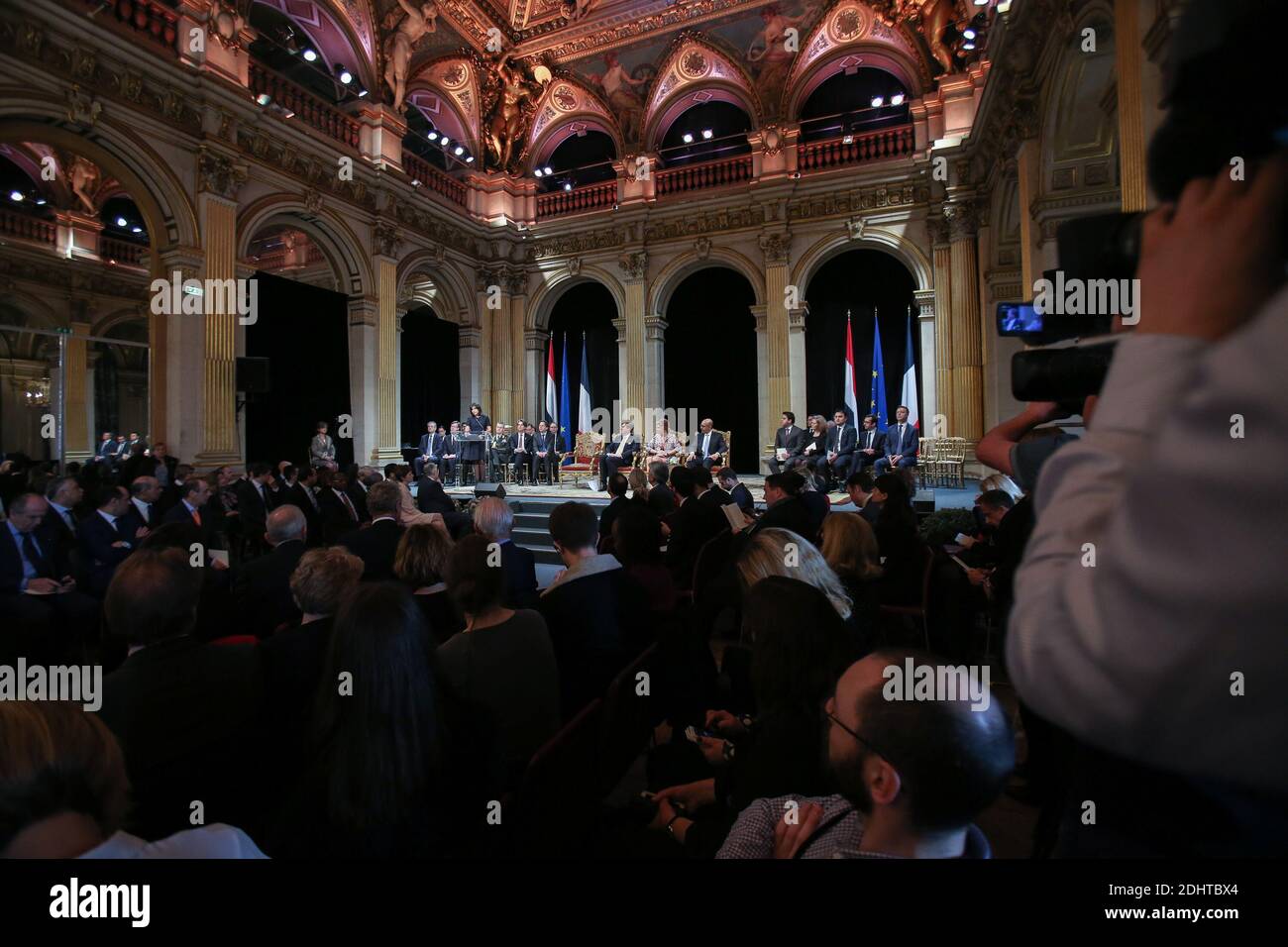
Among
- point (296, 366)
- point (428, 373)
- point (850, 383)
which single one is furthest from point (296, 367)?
point (850, 383)

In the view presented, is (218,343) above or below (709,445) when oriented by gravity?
above

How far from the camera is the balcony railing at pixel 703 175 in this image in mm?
11102

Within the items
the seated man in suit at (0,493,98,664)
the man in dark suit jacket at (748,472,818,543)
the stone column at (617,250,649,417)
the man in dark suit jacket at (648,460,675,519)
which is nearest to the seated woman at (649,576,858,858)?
the man in dark suit jacket at (748,472,818,543)

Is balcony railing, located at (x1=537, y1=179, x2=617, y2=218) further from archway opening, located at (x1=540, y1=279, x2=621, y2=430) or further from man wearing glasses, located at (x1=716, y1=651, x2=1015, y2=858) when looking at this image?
man wearing glasses, located at (x1=716, y1=651, x2=1015, y2=858)

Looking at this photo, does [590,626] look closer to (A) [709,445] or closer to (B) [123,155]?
(A) [709,445]

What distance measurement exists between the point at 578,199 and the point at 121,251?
28.7ft

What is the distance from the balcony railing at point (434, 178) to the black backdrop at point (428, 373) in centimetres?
226

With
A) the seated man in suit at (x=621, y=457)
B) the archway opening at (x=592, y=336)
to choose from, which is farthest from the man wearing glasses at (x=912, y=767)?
the archway opening at (x=592, y=336)

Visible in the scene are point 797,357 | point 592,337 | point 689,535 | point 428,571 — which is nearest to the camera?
point 428,571

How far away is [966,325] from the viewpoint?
29.4 ft

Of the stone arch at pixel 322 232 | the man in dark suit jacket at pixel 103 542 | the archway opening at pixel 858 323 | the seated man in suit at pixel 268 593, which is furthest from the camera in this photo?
the archway opening at pixel 858 323

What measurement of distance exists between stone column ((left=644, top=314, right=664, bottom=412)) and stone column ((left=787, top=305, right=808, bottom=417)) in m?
2.44

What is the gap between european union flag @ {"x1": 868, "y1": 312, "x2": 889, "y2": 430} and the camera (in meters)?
10.3

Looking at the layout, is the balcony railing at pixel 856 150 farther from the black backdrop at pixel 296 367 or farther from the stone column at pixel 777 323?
the black backdrop at pixel 296 367
